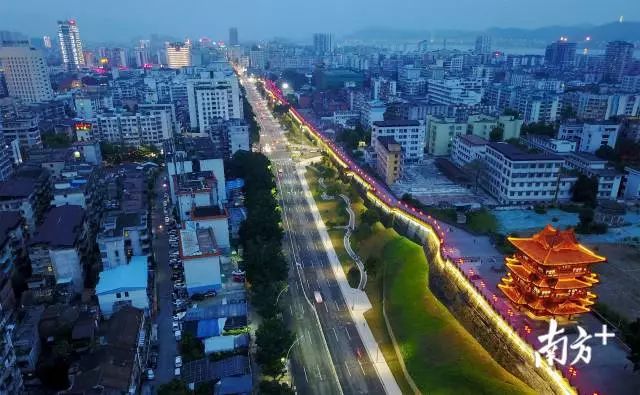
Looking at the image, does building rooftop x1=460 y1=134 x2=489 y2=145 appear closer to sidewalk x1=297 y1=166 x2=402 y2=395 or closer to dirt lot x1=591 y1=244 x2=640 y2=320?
dirt lot x1=591 y1=244 x2=640 y2=320

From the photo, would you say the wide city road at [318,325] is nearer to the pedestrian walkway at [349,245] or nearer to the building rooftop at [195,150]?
the pedestrian walkway at [349,245]

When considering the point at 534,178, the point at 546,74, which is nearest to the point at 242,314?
the point at 534,178

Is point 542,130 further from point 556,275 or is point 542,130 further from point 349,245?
point 556,275

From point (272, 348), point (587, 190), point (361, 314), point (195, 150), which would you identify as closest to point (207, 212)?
point (195, 150)

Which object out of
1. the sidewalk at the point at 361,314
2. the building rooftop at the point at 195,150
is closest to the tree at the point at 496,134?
the sidewalk at the point at 361,314

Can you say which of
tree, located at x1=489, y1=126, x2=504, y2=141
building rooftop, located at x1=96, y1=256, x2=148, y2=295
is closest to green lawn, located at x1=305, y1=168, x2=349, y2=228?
building rooftop, located at x1=96, y1=256, x2=148, y2=295

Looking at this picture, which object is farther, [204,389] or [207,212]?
[207,212]
